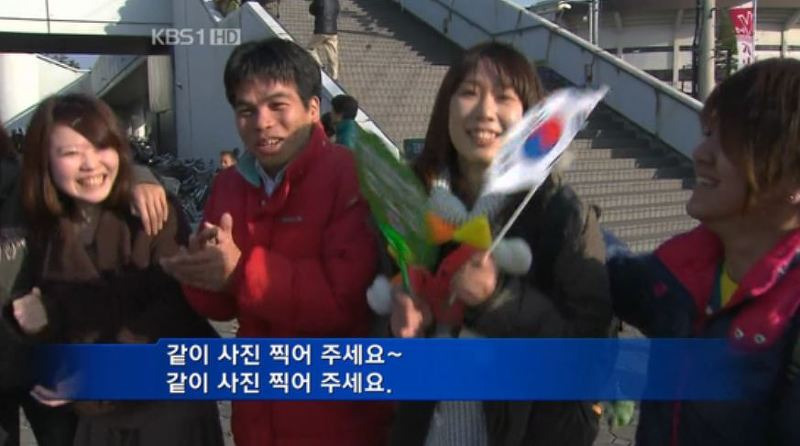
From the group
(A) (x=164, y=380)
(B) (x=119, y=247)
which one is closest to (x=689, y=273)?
(A) (x=164, y=380)

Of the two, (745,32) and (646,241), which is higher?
(745,32)

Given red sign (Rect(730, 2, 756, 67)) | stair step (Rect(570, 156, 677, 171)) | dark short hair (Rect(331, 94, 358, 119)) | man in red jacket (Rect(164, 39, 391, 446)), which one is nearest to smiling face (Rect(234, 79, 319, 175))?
man in red jacket (Rect(164, 39, 391, 446))

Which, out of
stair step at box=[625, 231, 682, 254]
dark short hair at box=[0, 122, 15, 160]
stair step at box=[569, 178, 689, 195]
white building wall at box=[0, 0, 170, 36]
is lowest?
stair step at box=[625, 231, 682, 254]

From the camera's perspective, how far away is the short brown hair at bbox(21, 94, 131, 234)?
205 centimetres

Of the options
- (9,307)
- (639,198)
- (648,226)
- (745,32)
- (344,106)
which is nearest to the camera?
(9,307)

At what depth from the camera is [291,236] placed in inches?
78.3

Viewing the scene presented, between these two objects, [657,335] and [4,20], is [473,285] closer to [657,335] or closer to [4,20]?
[657,335]

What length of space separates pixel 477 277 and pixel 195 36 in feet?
43.2

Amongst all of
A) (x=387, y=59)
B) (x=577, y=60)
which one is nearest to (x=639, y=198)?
(x=577, y=60)

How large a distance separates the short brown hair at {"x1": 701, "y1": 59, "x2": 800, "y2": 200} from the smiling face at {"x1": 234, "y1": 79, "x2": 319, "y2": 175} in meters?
1.04

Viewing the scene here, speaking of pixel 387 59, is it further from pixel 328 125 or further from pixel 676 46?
pixel 676 46

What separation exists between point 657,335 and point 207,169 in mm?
11442

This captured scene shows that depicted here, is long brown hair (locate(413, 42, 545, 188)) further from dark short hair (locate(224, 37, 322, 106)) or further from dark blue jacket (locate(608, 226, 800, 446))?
dark blue jacket (locate(608, 226, 800, 446))

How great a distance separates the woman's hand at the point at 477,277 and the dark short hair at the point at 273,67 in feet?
2.31
